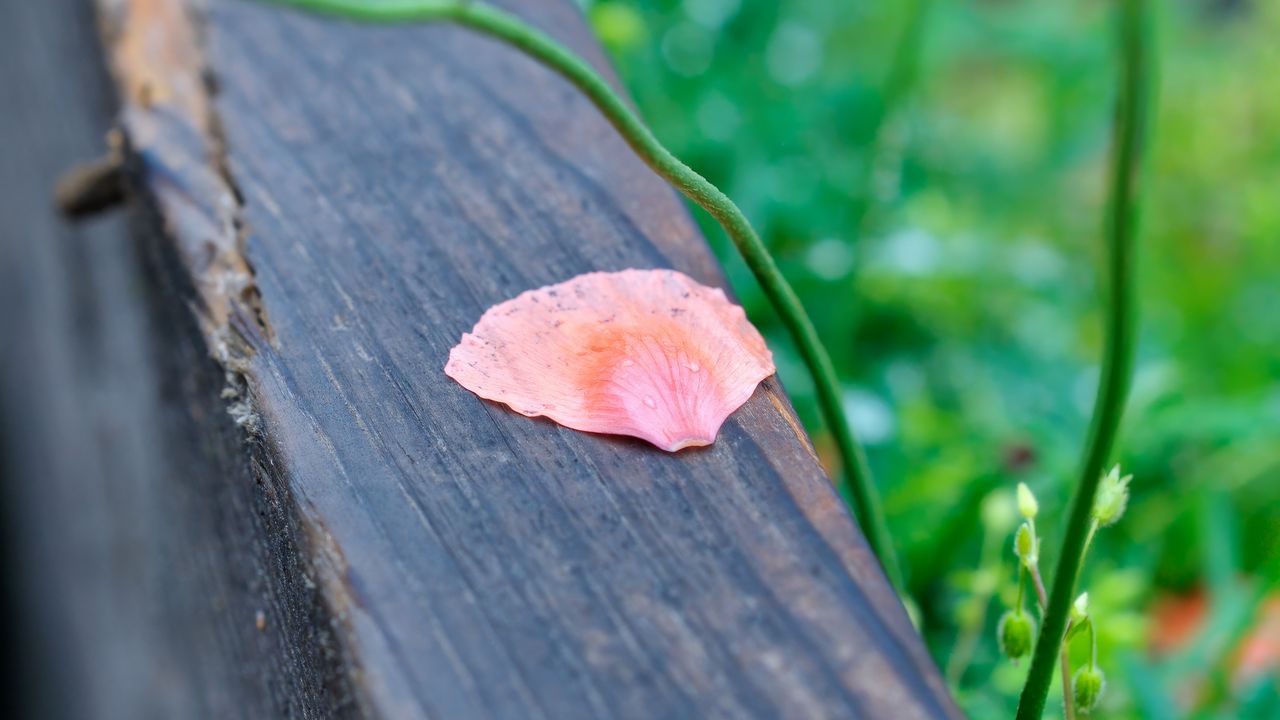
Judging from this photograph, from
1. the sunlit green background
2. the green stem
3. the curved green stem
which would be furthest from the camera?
the sunlit green background

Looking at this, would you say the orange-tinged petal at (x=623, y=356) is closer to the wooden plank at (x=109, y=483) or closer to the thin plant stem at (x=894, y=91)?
the wooden plank at (x=109, y=483)

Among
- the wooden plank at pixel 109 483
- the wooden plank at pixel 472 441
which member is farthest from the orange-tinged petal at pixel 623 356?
the wooden plank at pixel 109 483

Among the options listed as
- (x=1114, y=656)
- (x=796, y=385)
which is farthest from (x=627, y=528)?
A: (x=796, y=385)

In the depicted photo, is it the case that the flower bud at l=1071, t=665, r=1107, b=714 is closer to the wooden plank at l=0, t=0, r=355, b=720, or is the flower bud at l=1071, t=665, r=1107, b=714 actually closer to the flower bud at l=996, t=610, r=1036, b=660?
the flower bud at l=996, t=610, r=1036, b=660

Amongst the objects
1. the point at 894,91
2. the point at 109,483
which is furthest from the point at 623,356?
the point at 109,483

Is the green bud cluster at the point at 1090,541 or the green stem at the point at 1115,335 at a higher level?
the green stem at the point at 1115,335

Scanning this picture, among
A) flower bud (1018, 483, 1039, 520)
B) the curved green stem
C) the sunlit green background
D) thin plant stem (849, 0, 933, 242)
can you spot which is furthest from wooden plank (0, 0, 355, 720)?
thin plant stem (849, 0, 933, 242)

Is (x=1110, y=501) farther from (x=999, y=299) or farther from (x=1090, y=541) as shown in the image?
(x=999, y=299)
